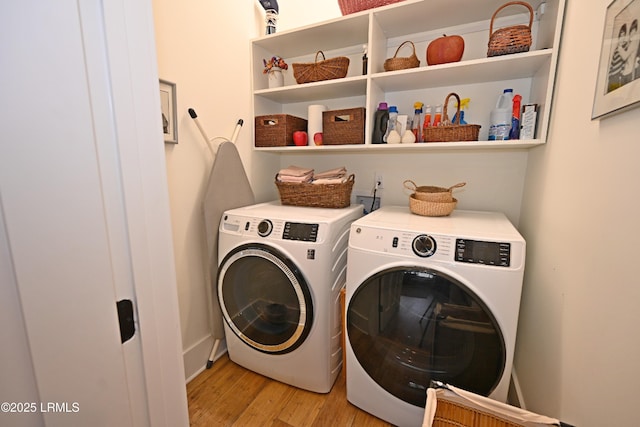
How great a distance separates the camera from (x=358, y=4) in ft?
4.96

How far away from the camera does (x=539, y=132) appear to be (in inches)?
48.4

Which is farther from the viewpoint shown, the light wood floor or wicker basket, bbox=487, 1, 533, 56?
the light wood floor

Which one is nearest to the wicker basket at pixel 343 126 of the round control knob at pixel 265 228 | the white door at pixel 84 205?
the round control knob at pixel 265 228

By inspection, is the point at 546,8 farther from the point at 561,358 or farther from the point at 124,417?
the point at 124,417

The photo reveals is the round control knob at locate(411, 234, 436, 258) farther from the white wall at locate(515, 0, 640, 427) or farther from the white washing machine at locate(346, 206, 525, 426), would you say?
the white wall at locate(515, 0, 640, 427)

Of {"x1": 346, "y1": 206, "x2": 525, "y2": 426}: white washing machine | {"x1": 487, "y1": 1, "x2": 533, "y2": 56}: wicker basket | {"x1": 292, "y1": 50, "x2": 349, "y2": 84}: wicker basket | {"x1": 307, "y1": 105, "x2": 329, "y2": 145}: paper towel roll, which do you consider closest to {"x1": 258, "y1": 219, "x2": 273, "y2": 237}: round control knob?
{"x1": 346, "y1": 206, "x2": 525, "y2": 426}: white washing machine

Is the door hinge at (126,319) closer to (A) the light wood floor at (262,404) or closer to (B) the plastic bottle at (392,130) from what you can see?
(A) the light wood floor at (262,404)

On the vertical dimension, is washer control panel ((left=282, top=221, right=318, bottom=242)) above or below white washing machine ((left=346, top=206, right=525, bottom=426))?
above

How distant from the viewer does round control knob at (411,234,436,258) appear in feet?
3.56

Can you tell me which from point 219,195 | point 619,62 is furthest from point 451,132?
point 219,195

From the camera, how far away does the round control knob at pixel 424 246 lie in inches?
42.8

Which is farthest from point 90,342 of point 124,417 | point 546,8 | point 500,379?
point 546,8

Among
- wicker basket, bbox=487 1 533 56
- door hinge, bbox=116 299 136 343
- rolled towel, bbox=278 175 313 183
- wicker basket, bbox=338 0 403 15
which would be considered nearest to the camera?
door hinge, bbox=116 299 136 343

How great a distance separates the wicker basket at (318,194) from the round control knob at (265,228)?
1.20 ft
